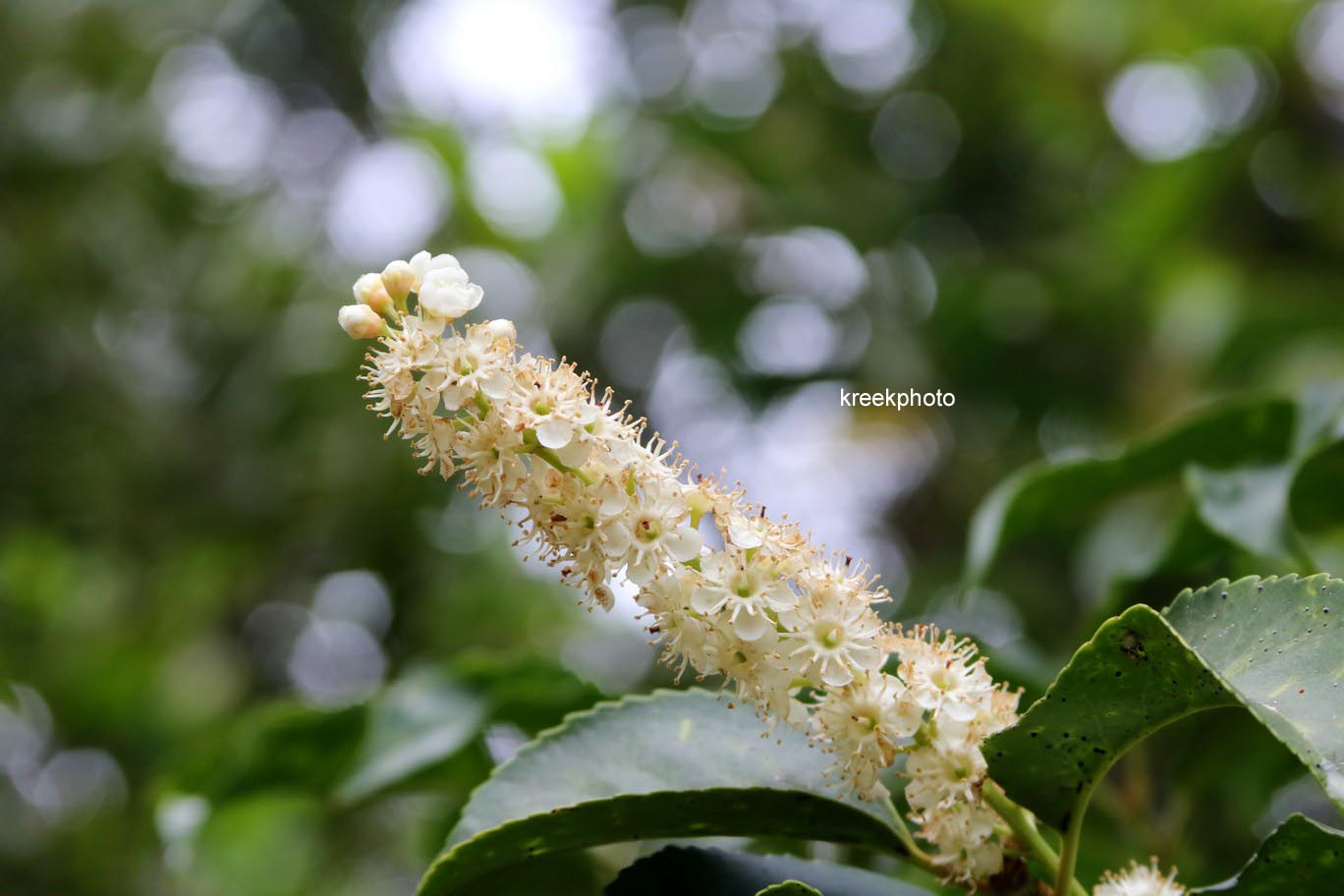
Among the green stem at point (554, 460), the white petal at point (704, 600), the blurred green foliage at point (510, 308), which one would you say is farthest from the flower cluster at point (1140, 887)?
the blurred green foliage at point (510, 308)

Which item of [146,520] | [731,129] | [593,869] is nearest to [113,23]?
[146,520]

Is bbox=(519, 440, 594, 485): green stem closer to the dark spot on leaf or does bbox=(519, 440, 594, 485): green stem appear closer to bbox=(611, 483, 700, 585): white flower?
bbox=(611, 483, 700, 585): white flower

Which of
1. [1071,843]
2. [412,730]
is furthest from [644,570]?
[412,730]

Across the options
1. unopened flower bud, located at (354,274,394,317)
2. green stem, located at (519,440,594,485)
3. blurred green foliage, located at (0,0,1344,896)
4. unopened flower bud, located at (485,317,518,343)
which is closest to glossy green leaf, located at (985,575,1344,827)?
green stem, located at (519,440,594,485)

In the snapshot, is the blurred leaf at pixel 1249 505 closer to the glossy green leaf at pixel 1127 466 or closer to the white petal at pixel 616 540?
the glossy green leaf at pixel 1127 466

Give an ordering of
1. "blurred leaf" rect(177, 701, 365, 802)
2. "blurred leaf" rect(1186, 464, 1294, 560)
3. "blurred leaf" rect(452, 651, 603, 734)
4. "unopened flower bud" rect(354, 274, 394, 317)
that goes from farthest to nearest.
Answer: "blurred leaf" rect(177, 701, 365, 802) < "blurred leaf" rect(452, 651, 603, 734) < "blurred leaf" rect(1186, 464, 1294, 560) < "unopened flower bud" rect(354, 274, 394, 317)

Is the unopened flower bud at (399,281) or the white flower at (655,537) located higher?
the unopened flower bud at (399,281)

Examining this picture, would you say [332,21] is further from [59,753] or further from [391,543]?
[59,753]
